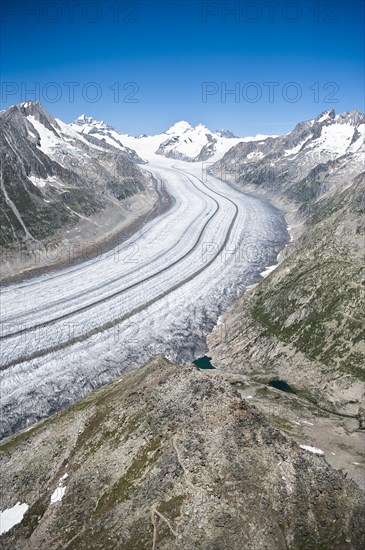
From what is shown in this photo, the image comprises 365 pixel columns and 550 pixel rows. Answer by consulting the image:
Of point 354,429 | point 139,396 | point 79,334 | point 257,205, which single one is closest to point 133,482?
point 139,396

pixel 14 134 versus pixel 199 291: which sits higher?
pixel 14 134

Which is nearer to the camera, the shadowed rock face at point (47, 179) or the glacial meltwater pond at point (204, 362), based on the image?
the glacial meltwater pond at point (204, 362)

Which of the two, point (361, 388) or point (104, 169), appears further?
point (104, 169)

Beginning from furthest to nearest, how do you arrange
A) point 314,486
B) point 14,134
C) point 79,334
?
1. point 14,134
2. point 79,334
3. point 314,486

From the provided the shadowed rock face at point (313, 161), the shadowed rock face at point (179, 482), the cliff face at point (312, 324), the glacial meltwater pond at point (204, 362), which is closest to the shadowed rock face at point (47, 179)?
the glacial meltwater pond at point (204, 362)

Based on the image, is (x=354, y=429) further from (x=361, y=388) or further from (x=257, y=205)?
(x=257, y=205)

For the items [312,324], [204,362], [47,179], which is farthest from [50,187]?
[312,324]

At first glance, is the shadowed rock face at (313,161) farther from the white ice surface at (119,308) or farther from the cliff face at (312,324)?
the cliff face at (312,324)
